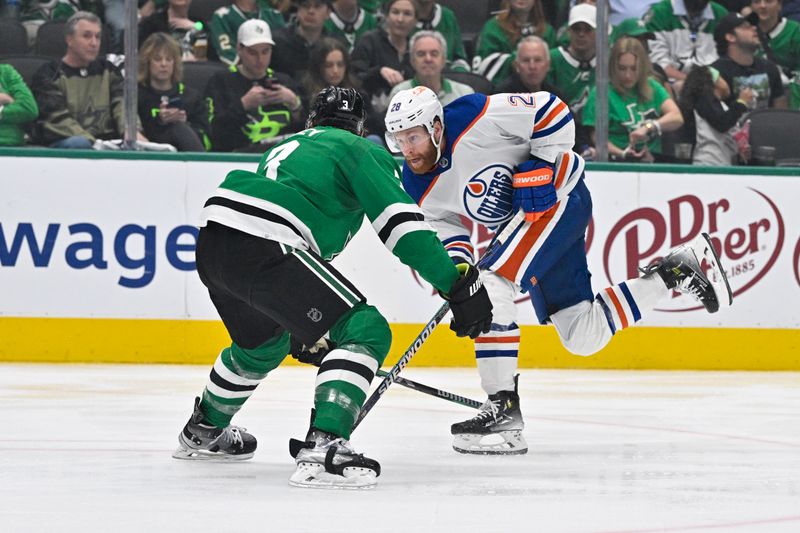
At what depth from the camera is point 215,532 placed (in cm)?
268

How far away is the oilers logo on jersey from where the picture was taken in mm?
4316

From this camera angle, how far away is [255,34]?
22.5 ft

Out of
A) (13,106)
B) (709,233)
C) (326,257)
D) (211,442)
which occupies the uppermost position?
(326,257)

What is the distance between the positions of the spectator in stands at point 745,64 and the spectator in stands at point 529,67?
898 mm

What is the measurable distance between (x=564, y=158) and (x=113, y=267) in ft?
9.66

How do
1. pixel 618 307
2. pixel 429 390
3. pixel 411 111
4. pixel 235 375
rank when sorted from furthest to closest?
pixel 618 307, pixel 429 390, pixel 411 111, pixel 235 375

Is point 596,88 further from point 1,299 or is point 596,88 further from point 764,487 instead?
point 764,487

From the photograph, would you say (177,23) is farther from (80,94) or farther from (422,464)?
(422,464)

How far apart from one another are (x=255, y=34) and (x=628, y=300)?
118 inches

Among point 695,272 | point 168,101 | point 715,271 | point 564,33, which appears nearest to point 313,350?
point 695,272

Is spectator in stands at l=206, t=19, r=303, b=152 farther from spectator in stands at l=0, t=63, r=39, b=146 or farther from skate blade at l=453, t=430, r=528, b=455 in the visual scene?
skate blade at l=453, t=430, r=528, b=455

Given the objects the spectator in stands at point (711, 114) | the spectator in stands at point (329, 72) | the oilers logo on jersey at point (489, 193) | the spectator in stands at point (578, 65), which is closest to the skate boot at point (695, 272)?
the oilers logo on jersey at point (489, 193)

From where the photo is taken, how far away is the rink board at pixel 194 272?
6594 mm

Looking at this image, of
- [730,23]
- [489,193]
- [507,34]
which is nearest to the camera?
[489,193]
